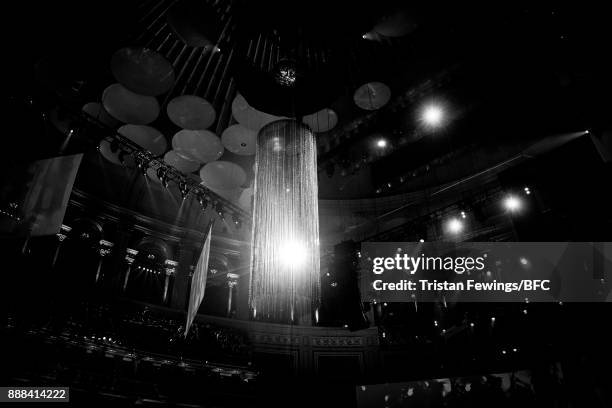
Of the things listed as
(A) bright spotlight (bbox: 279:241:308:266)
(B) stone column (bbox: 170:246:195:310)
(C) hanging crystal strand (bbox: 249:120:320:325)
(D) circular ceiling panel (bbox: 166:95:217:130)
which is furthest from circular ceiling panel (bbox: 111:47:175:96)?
(B) stone column (bbox: 170:246:195:310)

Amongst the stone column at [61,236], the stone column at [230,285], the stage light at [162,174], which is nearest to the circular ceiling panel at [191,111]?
the stage light at [162,174]

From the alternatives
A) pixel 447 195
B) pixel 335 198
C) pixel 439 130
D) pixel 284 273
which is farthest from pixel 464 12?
pixel 335 198

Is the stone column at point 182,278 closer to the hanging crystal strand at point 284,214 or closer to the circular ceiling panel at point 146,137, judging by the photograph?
the circular ceiling panel at point 146,137

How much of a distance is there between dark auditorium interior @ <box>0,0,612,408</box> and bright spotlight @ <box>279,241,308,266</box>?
0.02 meters

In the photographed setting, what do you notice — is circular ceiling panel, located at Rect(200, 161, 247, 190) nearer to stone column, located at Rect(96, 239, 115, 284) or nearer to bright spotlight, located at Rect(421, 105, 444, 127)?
bright spotlight, located at Rect(421, 105, 444, 127)

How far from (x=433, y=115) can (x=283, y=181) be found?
3.88 metres

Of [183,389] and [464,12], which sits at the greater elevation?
[464,12]

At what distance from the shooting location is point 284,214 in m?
4.41

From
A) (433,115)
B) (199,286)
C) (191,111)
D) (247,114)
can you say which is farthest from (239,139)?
(433,115)

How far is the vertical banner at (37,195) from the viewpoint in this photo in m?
4.48

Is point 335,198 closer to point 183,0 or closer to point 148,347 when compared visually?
point 148,347

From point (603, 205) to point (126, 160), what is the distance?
922 centimetres

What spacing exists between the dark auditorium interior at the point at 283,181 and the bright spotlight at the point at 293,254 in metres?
0.02

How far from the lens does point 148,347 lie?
291 inches
